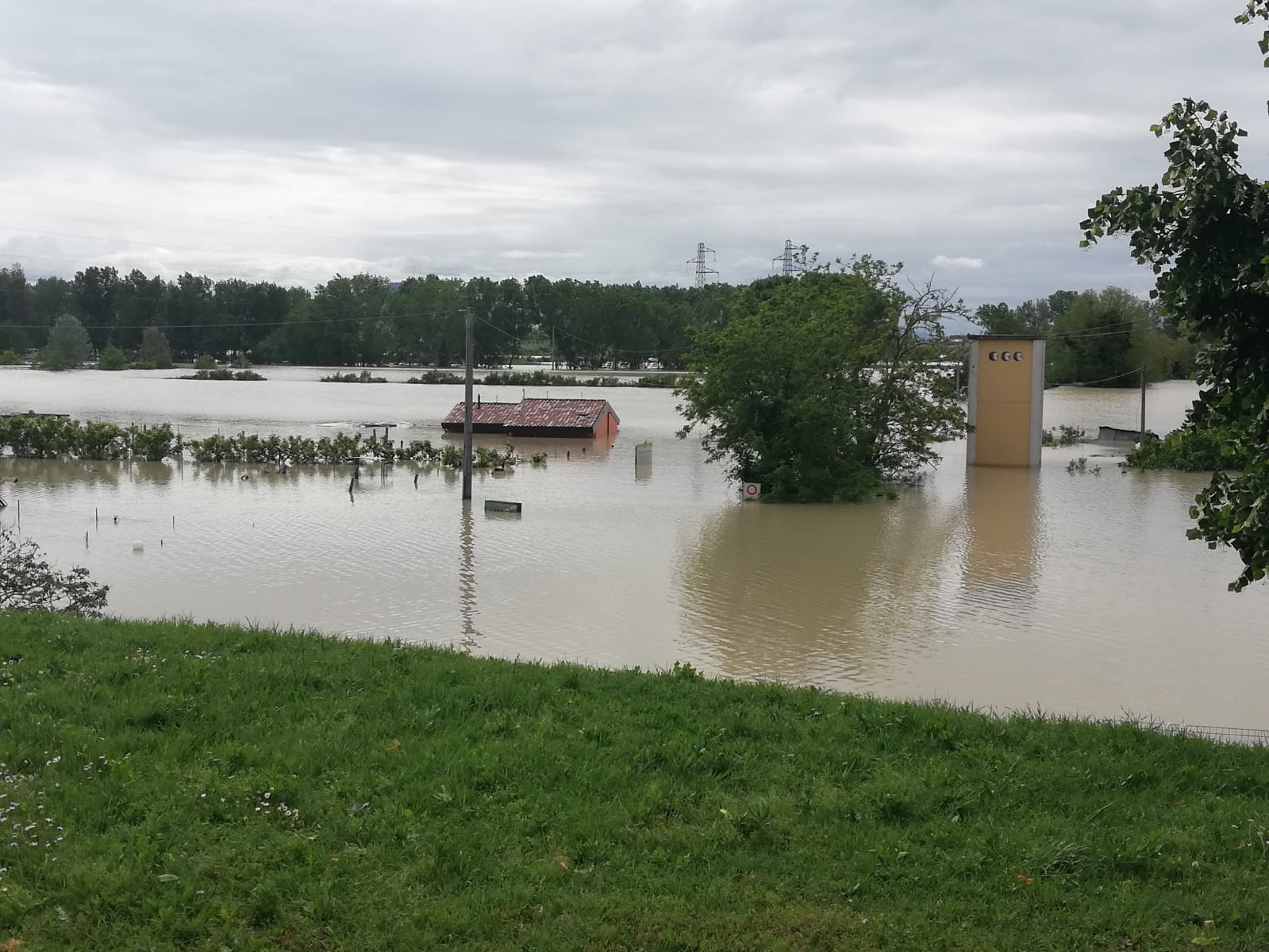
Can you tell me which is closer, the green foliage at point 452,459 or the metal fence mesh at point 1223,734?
the metal fence mesh at point 1223,734

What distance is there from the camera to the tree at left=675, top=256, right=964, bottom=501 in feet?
99.1

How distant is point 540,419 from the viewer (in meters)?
50.6

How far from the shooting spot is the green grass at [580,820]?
4719 millimetres

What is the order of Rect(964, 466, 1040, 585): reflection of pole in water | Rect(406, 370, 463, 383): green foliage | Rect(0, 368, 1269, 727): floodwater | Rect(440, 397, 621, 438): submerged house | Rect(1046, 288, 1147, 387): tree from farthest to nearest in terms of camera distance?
Rect(406, 370, 463, 383): green foliage < Rect(1046, 288, 1147, 387): tree < Rect(440, 397, 621, 438): submerged house < Rect(964, 466, 1040, 585): reflection of pole in water < Rect(0, 368, 1269, 727): floodwater

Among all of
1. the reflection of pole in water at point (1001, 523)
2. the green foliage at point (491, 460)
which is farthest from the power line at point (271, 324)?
the reflection of pole in water at point (1001, 523)

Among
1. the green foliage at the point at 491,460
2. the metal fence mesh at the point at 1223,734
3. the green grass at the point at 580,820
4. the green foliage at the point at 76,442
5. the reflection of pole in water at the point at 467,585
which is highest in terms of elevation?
the green foliage at the point at 76,442

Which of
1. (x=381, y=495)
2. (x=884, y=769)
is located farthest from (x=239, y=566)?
(x=884, y=769)

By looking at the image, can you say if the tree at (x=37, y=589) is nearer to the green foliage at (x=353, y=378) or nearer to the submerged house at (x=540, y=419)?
the submerged house at (x=540, y=419)

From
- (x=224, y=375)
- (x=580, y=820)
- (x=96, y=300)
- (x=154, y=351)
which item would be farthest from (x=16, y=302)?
(x=580, y=820)

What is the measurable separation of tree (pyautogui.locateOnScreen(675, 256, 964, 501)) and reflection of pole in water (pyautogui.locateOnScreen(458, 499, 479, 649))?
30.5 ft

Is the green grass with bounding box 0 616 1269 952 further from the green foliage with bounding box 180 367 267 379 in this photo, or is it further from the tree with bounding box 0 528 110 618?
the green foliage with bounding box 180 367 267 379

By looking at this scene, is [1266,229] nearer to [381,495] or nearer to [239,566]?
[239,566]

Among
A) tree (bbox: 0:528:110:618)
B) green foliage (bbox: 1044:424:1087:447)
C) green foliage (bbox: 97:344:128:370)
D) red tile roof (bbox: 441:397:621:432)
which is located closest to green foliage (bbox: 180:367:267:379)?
green foliage (bbox: 97:344:128:370)

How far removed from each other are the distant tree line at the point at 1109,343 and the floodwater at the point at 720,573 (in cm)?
4098
